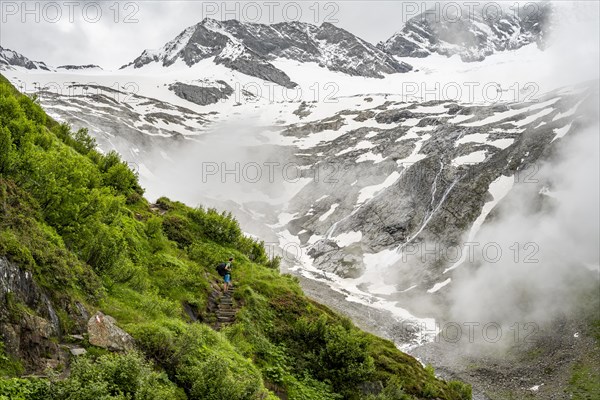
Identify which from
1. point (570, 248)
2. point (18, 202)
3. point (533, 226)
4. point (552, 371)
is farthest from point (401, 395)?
point (533, 226)

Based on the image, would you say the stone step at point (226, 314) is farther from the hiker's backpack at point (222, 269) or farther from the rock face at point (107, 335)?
the rock face at point (107, 335)

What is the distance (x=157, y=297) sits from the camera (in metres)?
16.2

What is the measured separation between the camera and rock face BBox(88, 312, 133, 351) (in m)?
10.7

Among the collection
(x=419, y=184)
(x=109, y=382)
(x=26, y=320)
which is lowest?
(x=109, y=382)

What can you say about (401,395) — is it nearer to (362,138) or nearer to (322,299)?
(322,299)

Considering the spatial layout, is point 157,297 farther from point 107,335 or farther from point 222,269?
point 222,269

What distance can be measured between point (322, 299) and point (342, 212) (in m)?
55.3

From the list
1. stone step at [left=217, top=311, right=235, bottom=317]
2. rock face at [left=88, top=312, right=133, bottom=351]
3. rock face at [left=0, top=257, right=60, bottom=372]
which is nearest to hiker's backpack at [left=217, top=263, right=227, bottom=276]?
stone step at [left=217, top=311, right=235, bottom=317]

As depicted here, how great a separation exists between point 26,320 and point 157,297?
692 centimetres

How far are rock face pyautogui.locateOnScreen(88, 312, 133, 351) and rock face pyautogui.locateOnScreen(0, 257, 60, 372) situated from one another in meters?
0.79

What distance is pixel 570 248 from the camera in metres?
91.8

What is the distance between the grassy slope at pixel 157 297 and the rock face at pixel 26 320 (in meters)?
0.33

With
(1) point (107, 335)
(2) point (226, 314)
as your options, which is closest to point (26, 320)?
(1) point (107, 335)

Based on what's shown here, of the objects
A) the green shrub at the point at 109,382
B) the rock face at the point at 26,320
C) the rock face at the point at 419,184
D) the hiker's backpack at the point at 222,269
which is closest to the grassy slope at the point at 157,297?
the green shrub at the point at 109,382
